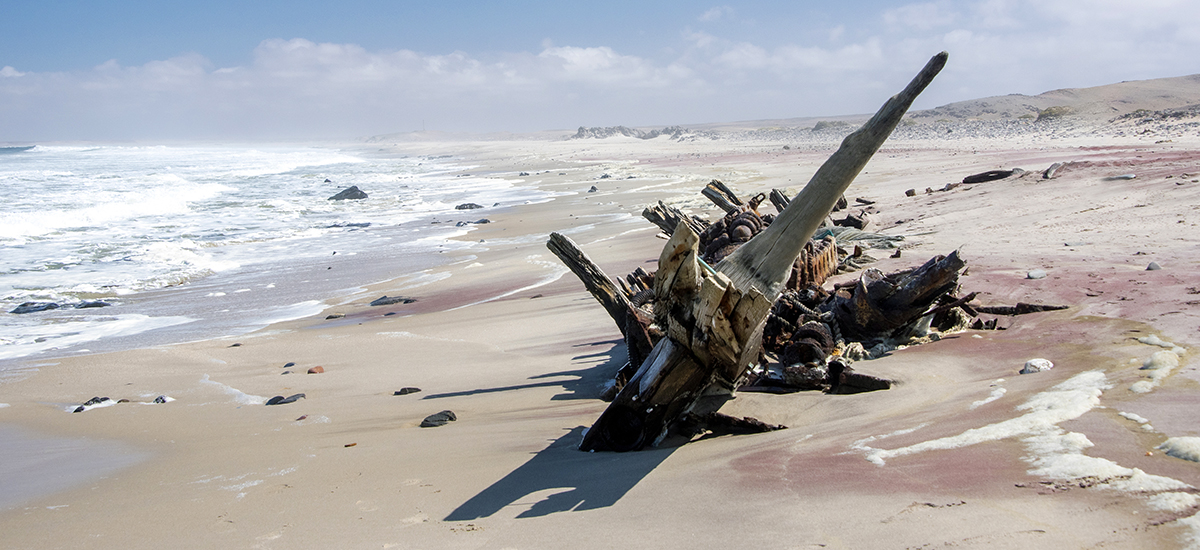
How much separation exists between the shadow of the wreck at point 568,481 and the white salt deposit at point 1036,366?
83.2 inches

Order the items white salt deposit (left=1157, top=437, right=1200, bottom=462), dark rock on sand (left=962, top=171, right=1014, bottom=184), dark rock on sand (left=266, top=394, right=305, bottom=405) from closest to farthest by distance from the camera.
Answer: white salt deposit (left=1157, top=437, right=1200, bottom=462), dark rock on sand (left=266, top=394, right=305, bottom=405), dark rock on sand (left=962, top=171, right=1014, bottom=184)

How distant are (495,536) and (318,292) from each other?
29.7 feet

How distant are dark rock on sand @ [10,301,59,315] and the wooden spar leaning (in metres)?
9.91

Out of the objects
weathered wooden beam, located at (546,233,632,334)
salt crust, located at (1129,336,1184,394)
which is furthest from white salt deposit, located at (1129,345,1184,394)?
weathered wooden beam, located at (546,233,632,334)

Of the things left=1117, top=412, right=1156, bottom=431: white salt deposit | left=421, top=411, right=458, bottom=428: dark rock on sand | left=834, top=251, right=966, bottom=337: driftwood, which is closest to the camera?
left=1117, top=412, right=1156, bottom=431: white salt deposit

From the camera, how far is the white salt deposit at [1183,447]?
2.44 meters

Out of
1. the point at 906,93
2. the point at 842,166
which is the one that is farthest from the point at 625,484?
the point at 906,93

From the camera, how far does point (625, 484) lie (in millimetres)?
3137

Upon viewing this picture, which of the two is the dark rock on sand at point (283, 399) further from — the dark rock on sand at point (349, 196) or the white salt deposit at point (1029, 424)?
the dark rock on sand at point (349, 196)

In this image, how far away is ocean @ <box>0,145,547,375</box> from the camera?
9.23m

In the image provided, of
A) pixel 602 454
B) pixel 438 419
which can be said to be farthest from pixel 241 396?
pixel 602 454

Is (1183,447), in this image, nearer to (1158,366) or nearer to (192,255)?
(1158,366)

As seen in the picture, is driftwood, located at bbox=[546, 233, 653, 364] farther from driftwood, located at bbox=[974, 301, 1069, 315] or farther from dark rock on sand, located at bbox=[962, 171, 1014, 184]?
dark rock on sand, located at bbox=[962, 171, 1014, 184]

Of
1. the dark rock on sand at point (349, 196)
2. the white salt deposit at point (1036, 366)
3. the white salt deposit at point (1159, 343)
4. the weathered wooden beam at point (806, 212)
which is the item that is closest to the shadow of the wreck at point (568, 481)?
the weathered wooden beam at point (806, 212)
